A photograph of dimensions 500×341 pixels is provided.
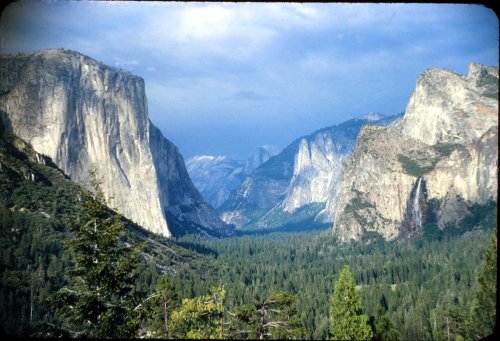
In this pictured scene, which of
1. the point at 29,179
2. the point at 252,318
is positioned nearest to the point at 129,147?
the point at 29,179

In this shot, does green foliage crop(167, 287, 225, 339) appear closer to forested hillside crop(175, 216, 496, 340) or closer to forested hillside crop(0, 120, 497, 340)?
forested hillside crop(0, 120, 497, 340)

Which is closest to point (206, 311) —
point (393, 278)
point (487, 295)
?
point (487, 295)

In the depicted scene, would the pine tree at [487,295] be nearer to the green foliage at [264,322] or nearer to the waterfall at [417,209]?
the green foliage at [264,322]

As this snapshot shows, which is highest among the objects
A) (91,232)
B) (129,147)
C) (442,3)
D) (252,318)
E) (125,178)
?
(129,147)

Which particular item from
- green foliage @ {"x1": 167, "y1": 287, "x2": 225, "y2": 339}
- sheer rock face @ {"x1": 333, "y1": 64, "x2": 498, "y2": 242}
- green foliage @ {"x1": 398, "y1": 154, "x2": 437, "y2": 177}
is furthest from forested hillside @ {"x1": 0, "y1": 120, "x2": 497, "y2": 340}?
green foliage @ {"x1": 398, "y1": 154, "x2": 437, "y2": 177}

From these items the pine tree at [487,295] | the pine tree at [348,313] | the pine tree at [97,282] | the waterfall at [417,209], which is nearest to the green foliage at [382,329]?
the pine tree at [348,313]

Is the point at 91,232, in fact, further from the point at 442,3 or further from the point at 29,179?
the point at 29,179
